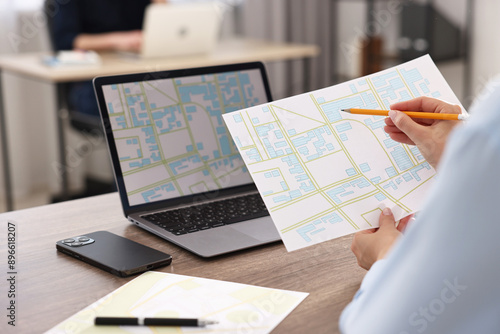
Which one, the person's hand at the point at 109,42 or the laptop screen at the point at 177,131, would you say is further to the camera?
the person's hand at the point at 109,42

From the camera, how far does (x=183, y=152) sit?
3.84ft

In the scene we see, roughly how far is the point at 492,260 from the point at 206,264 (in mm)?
418

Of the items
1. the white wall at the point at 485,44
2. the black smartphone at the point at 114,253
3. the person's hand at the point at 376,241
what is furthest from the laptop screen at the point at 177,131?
the white wall at the point at 485,44

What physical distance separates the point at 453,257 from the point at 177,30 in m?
2.50

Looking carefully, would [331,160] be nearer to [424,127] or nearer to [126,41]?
[424,127]

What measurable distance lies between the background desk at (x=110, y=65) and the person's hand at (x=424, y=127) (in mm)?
1732

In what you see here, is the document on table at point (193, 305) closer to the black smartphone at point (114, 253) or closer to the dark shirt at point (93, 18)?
the black smartphone at point (114, 253)

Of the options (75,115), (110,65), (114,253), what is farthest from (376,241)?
(75,115)

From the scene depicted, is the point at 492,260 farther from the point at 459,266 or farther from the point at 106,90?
the point at 106,90

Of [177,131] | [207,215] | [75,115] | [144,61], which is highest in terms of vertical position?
[177,131]

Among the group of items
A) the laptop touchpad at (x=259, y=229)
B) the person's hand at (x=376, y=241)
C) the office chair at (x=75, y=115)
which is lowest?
the office chair at (x=75, y=115)

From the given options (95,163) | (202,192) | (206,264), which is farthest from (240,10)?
(206,264)

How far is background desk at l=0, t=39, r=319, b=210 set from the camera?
2.67m

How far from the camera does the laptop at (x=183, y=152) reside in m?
1.08
